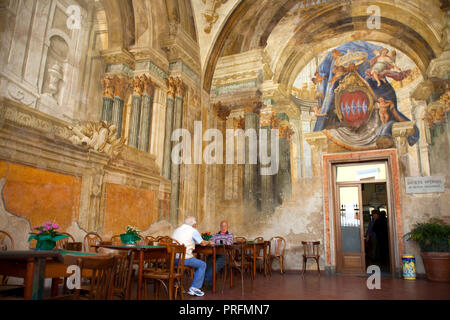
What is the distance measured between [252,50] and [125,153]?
18.3ft

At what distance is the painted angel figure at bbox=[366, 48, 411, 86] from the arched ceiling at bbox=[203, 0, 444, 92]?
0.32m

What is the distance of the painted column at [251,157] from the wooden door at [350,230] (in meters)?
2.31

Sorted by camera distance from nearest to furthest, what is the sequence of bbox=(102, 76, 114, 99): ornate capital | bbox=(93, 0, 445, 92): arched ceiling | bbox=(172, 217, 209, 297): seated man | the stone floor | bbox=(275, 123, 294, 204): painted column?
1. bbox=(172, 217, 209, 297): seated man
2. the stone floor
3. bbox=(102, 76, 114, 99): ornate capital
4. bbox=(93, 0, 445, 92): arched ceiling
5. bbox=(275, 123, 294, 204): painted column

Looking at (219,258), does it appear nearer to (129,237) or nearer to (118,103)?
(129,237)

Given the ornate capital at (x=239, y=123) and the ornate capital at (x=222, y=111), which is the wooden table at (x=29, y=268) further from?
the ornate capital at (x=222, y=111)

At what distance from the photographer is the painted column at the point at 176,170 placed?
332 inches

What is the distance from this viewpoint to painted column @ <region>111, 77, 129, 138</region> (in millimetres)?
6801

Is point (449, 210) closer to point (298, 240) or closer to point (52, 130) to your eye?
point (298, 240)

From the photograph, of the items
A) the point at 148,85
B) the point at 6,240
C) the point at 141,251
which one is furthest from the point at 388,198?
the point at 6,240

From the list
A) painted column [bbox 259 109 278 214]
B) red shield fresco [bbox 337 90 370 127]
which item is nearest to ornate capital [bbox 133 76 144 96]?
painted column [bbox 259 109 278 214]

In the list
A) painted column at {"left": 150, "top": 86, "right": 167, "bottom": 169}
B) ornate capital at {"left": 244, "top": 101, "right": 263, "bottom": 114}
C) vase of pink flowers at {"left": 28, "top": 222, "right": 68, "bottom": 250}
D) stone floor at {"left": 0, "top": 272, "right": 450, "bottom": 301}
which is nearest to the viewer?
vase of pink flowers at {"left": 28, "top": 222, "right": 68, "bottom": 250}

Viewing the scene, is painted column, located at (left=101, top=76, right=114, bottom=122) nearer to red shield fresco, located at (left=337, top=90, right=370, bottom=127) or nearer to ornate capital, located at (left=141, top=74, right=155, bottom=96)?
ornate capital, located at (left=141, top=74, right=155, bottom=96)

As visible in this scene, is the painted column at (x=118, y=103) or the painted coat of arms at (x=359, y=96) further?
the painted coat of arms at (x=359, y=96)

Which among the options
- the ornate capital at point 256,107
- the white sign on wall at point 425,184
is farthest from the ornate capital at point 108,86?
the white sign on wall at point 425,184
